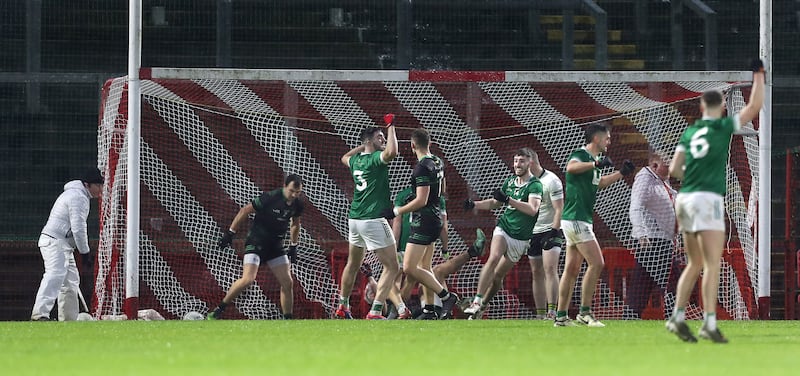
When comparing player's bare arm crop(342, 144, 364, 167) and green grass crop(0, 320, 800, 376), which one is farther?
player's bare arm crop(342, 144, 364, 167)

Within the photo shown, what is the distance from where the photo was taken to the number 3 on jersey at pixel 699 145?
9.77 m

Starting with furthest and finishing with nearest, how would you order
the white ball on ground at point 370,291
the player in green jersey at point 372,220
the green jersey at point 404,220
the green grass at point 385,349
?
the white ball on ground at point 370,291
the green jersey at point 404,220
the player in green jersey at point 372,220
the green grass at point 385,349

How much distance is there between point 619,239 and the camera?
1605 cm

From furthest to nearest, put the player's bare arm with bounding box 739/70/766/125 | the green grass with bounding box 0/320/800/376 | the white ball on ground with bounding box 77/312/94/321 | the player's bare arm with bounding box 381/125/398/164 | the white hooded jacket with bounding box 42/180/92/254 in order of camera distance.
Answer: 1. the white ball on ground with bounding box 77/312/94/321
2. the white hooded jacket with bounding box 42/180/92/254
3. the player's bare arm with bounding box 381/125/398/164
4. the player's bare arm with bounding box 739/70/766/125
5. the green grass with bounding box 0/320/800/376

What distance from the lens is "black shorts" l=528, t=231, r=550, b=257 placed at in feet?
47.8

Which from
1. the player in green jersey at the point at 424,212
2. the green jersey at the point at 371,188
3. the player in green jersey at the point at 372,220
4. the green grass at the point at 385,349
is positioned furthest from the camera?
the green jersey at the point at 371,188

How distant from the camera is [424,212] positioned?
1404 centimetres

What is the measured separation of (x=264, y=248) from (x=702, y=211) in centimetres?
628

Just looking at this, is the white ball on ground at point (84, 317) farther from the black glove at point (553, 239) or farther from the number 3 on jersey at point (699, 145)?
the number 3 on jersey at point (699, 145)

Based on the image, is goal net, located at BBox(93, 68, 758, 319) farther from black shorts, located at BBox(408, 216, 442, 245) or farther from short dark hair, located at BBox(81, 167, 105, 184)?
black shorts, located at BBox(408, 216, 442, 245)

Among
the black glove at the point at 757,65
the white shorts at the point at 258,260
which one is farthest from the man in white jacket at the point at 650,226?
the black glove at the point at 757,65

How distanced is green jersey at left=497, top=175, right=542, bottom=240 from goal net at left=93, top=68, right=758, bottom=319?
4.19 feet

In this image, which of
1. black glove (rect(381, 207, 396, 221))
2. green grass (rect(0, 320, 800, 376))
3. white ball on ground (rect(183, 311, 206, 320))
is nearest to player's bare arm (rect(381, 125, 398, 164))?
black glove (rect(381, 207, 396, 221))

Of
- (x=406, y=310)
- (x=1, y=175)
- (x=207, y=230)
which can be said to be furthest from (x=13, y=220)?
(x=406, y=310)
